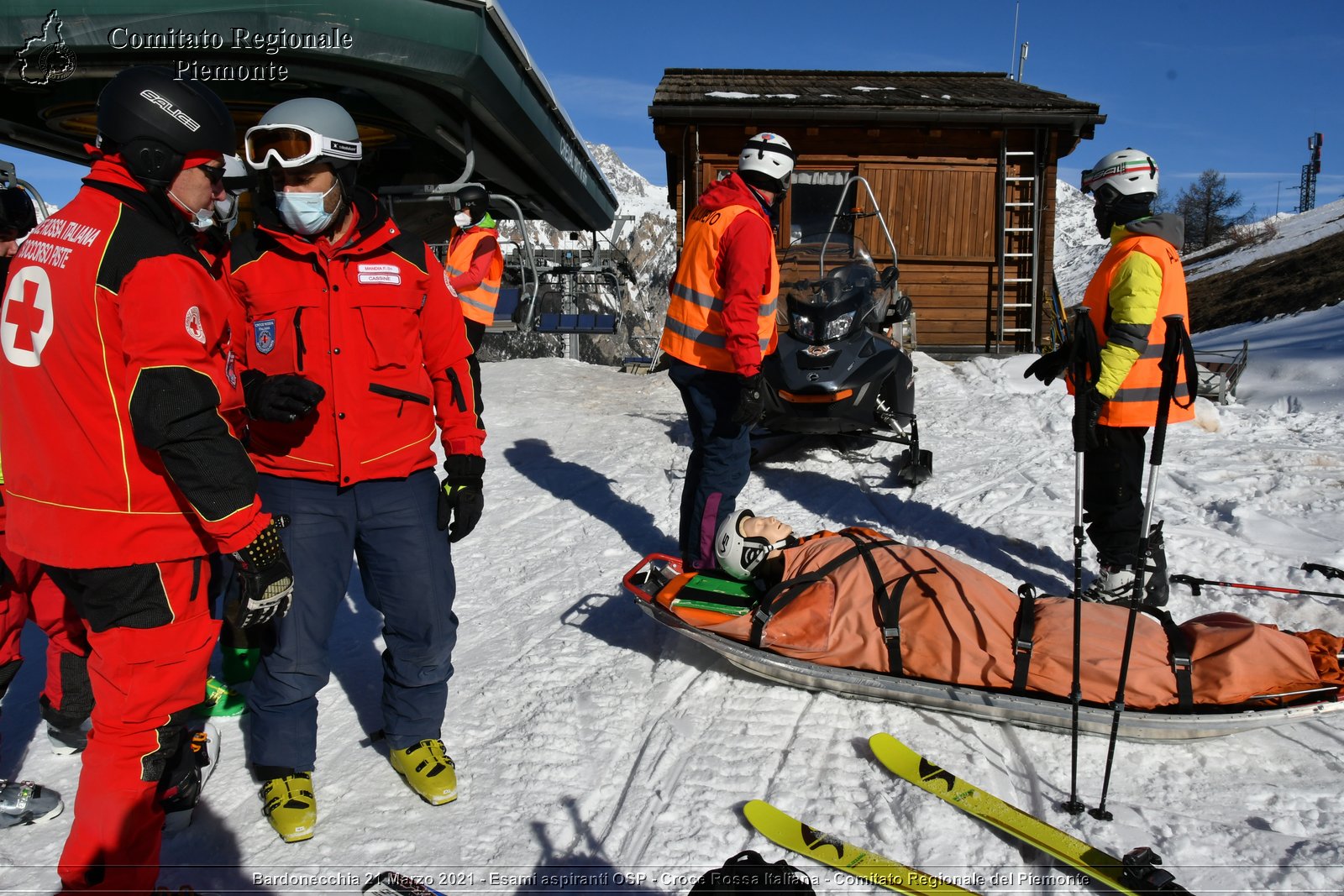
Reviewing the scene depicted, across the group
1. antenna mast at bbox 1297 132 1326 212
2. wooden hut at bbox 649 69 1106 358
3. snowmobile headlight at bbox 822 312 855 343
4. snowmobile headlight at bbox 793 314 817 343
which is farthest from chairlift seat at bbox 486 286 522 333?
antenna mast at bbox 1297 132 1326 212

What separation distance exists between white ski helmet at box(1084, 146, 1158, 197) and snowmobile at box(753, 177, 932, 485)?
2.28 m

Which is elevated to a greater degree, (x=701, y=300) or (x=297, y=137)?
(x=297, y=137)

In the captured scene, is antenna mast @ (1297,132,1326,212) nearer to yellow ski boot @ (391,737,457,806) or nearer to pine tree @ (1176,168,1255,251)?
pine tree @ (1176,168,1255,251)

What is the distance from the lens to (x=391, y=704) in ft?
8.71

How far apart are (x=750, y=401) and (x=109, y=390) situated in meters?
2.46

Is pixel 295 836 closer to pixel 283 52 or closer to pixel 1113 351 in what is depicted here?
pixel 1113 351

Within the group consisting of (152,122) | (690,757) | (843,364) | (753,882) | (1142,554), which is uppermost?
(152,122)

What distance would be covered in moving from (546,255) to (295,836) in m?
12.7

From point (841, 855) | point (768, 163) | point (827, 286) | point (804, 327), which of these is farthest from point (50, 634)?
point (827, 286)

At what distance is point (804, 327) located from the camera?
6148 millimetres

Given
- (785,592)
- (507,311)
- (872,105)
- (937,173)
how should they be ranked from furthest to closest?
(937,173) → (507,311) → (872,105) → (785,592)

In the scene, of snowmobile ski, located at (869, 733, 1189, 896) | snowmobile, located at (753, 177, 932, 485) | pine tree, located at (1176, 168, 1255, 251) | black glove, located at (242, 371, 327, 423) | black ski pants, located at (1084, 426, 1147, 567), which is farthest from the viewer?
pine tree, located at (1176, 168, 1255, 251)

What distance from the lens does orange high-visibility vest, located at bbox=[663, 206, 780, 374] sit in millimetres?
3854

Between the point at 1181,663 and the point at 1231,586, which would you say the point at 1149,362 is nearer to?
the point at 1231,586
